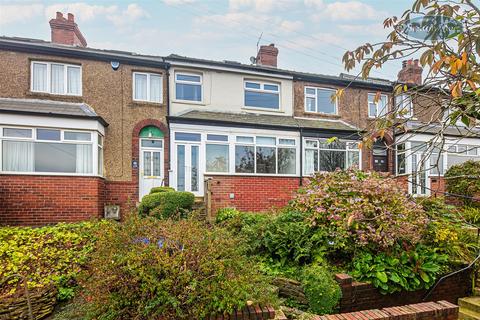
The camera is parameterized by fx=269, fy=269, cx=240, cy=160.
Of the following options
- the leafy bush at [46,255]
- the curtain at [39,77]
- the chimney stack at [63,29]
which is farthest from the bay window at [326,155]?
the chimney stack at [63,29]

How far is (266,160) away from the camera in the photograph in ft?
34.5

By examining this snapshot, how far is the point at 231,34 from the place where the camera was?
1403 centimetres

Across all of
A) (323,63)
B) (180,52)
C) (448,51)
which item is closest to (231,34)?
(180,52)

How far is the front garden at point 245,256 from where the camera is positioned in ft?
8.54

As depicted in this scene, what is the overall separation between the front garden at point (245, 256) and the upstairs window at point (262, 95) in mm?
6206

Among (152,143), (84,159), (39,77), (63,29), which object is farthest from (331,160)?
(63,29)

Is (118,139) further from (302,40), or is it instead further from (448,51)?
(302,40)

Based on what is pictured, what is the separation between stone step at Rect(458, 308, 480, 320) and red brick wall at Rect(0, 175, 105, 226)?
8.84 m

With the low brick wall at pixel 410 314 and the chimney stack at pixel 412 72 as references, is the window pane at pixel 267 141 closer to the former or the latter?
the low brick wall at pixel 410 314

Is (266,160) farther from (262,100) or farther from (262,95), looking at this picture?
(262,95)

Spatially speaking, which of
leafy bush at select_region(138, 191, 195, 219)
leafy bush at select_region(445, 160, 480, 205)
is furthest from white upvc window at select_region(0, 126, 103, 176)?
leafy bush at select_region(445, 160, 480, 205)

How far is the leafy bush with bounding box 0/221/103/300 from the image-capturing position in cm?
390

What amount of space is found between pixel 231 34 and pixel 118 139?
8.22m

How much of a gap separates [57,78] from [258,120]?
7.36 m
